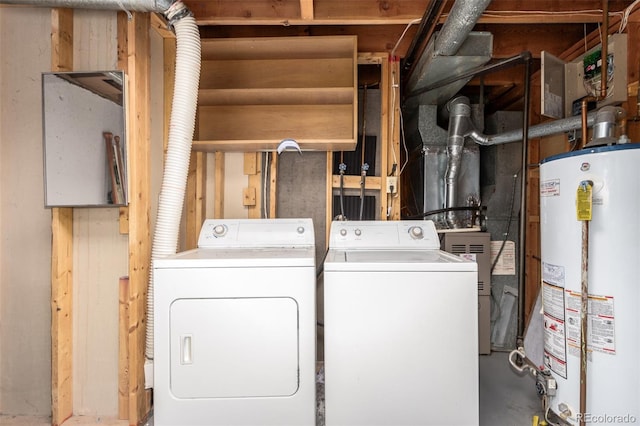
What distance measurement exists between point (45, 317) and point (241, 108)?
6.00 feet

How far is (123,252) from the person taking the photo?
1785 millimetres

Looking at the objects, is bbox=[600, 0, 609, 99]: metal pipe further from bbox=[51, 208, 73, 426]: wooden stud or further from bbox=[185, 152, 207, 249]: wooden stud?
bbox=[51, 208, 73, 426]: wooden stud

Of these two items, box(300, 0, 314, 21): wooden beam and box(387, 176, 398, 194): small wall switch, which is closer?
box(300, 0, 314, 21): wooden beam

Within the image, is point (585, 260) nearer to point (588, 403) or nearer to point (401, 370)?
point (588, 403)

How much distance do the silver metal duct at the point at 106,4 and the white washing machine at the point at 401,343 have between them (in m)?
1.70

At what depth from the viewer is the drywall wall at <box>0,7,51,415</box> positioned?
1.76 metres

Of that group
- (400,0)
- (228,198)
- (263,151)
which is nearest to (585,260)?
(400,0)

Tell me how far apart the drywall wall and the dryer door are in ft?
3.20

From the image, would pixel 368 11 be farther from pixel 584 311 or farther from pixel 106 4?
pixel 584 311

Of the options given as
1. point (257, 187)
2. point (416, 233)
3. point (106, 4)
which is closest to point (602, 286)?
point (416, 233)

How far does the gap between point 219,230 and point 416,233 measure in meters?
1.26

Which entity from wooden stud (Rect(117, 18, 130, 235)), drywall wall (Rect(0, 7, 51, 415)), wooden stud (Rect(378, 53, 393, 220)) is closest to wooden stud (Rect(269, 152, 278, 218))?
wooden stud (Rect(378, 53, 393, 220))

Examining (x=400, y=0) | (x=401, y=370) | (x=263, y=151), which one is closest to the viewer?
(x=401, y=370)

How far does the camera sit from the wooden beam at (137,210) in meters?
1.71
